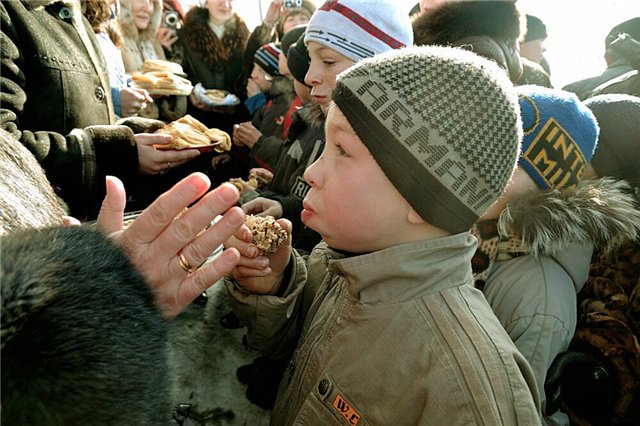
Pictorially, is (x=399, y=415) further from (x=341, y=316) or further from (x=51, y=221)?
(x=51, y=221)

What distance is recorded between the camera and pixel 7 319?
0.49 metres

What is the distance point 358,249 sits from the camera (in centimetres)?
116

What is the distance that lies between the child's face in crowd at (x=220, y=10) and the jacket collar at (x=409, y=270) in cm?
487

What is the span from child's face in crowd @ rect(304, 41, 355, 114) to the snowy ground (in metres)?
1.27

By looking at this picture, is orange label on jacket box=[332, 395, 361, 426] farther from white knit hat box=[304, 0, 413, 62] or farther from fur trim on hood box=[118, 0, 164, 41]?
fur trim on hood box=[118, 0, 164, 41]

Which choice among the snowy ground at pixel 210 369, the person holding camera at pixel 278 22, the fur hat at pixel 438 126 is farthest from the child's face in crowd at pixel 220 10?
the fur hat at pixel 438 126

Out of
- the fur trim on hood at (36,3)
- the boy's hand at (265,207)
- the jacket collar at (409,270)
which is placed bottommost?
the boy's hand at (265,207)

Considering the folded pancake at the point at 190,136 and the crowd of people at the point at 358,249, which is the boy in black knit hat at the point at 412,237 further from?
the folded pancake at the point at 190,136

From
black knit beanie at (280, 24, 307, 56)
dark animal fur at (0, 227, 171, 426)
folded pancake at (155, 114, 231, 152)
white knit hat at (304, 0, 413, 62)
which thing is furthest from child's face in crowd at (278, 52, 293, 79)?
dark animal fur at (0, 227, 171, 426)

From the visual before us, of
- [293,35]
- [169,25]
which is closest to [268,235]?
[293,35]

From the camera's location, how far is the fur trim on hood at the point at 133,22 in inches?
172

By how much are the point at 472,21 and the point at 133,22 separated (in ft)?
12.2

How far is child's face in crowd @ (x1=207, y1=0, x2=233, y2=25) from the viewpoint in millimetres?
4930

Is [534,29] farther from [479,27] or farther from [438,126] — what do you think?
[438,126]
